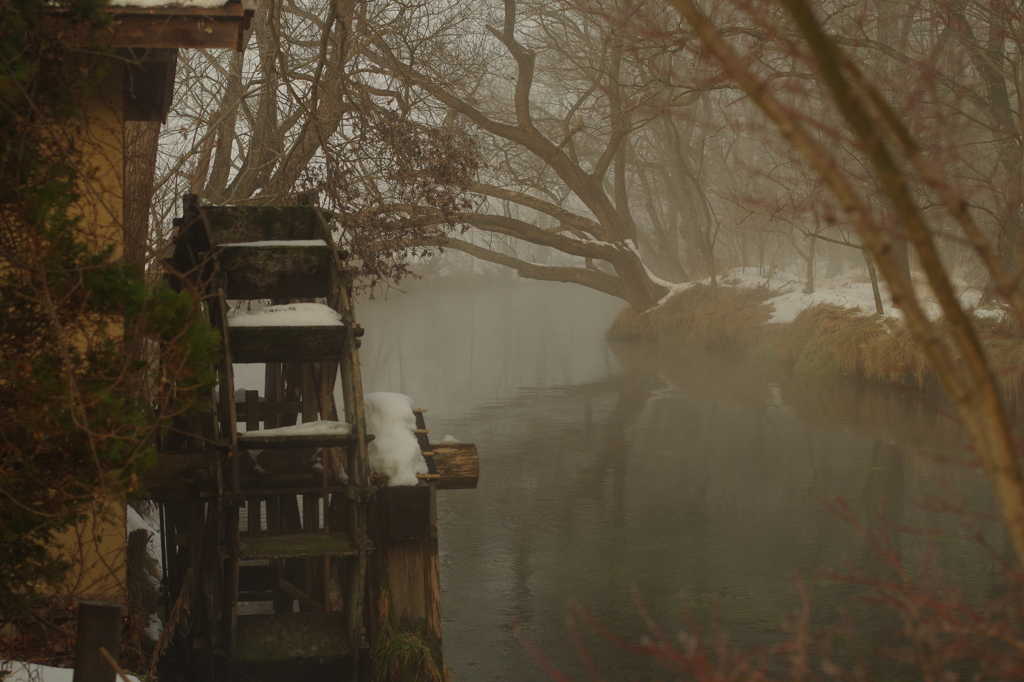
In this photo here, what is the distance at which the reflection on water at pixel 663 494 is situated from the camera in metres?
7.19

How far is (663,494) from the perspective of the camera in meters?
10.5

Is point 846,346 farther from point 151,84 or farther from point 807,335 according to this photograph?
point 151,84

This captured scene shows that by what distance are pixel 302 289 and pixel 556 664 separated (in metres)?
2.87

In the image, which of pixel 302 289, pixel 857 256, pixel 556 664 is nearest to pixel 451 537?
pixel 556 664

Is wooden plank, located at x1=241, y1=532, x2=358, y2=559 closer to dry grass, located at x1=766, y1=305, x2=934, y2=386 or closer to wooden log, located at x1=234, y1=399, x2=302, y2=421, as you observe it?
wooden log, located at x1=234, y1=399, x2=302, y2=421

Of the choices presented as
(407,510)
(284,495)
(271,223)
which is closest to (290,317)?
(271,223)

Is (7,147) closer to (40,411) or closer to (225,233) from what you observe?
(40,411)

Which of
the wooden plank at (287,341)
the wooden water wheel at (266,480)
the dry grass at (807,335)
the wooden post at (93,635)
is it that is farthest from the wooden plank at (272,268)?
the dry grass at (807,335)

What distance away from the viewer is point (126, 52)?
481 cm

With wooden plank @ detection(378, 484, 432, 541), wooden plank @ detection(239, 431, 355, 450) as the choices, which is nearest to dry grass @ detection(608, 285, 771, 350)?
wooden plank @ detection(378, 484, 432, 541)

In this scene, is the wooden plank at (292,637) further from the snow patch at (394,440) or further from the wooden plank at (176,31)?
the wooden plank at (176,31)

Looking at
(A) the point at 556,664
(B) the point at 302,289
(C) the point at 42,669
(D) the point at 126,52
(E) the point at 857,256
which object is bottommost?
(A) the point at 556,664

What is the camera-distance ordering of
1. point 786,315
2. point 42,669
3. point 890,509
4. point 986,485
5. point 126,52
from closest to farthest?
1. point 42,669
2. point 126,52
3. point 890,509
4. point 986,485
5. point 786,315

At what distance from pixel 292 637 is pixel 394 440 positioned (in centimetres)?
120
